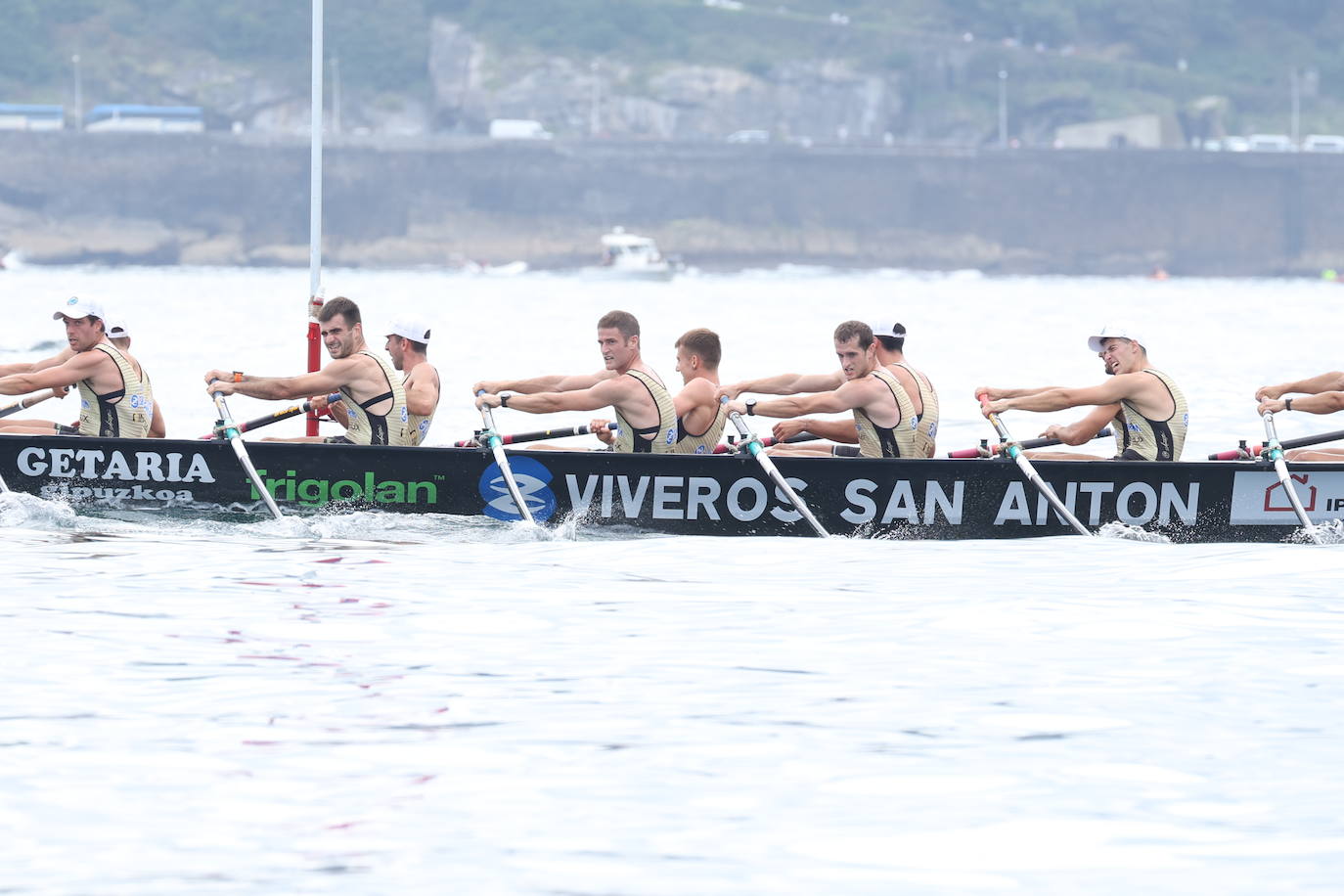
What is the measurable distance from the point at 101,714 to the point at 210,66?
117415 mm

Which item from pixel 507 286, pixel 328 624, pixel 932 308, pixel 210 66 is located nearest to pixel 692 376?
pixel 328 624

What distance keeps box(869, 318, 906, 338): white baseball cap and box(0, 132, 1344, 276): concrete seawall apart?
92490 mm

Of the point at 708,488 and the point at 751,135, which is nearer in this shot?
the point at 708,488

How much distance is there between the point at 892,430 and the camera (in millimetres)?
13453

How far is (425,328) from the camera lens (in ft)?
45.9

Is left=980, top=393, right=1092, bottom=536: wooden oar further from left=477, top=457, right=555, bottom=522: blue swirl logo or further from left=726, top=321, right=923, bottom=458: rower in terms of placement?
left=477, top=457, right=555, bottom=522: blue swirl logo

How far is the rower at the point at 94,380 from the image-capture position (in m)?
13.9

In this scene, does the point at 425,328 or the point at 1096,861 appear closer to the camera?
the point at 1096,861

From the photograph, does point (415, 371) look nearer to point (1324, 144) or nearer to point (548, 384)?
point (548, 384)

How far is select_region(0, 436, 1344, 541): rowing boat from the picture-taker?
1346 centimetres

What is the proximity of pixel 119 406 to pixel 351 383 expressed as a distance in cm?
181

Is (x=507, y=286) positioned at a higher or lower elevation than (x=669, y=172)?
lower

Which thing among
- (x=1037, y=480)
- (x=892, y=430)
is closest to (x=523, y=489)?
(x=892, y=430)

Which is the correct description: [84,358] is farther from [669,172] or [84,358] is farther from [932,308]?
[669,172]
